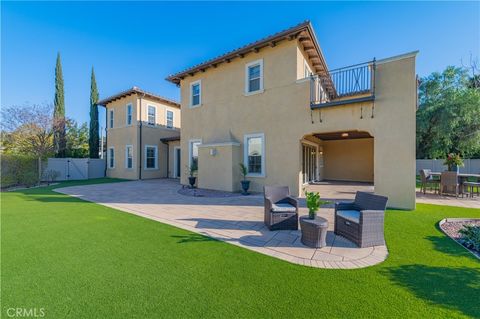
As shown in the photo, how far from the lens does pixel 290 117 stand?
30.2ft

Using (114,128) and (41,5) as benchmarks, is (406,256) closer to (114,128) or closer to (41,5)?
(41,5)

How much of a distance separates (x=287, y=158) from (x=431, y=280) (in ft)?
22.0

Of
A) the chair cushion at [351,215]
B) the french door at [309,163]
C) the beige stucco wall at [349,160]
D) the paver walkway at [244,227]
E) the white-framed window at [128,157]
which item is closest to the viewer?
the paver walkway at [244,227]

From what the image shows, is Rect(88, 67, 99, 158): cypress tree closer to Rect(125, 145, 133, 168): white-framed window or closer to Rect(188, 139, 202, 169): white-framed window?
Rect(125, 145, 133, 168): white-framed window

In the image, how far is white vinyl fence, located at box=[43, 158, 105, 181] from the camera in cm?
1602

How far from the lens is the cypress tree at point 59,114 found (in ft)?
55.6

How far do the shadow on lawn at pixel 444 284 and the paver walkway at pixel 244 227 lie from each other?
466 mm

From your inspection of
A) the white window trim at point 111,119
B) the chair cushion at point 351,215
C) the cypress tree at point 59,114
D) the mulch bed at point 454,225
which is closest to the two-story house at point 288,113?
the mulch bed at point 454,225

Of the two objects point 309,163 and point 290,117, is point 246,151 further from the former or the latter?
point 309,163

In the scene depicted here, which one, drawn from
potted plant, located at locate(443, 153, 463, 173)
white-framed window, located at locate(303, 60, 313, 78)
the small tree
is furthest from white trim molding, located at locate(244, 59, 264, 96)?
the small tree

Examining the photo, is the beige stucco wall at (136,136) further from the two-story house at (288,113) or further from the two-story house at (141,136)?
the two-story house at (288,113)

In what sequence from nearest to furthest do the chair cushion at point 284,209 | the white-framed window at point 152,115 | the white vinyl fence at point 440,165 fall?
1. the chair cushion at point 284,209
2. the white-framed window at point 152,115
3. the white vinyl fence at point 440,165

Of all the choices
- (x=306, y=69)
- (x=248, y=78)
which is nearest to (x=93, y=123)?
(x=248, y=78)

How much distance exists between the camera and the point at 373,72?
7434 mm
